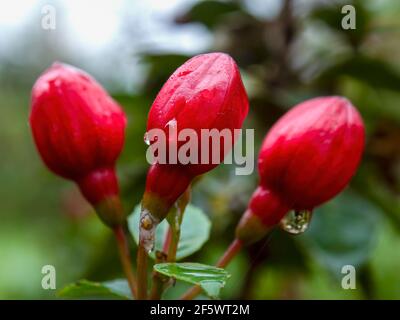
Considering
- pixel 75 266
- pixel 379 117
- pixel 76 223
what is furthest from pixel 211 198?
pixel 75 266

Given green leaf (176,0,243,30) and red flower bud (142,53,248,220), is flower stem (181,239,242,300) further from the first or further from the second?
green leaf (176,0,243,30)

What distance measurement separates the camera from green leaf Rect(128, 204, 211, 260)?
89 cm

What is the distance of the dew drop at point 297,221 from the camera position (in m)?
0.82

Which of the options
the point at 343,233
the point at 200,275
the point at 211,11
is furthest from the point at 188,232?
the point at 211,11

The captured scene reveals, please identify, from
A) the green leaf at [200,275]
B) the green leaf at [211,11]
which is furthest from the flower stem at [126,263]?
the green leaf at [211,11]

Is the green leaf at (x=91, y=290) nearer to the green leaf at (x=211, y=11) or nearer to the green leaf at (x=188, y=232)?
the green leaf at (x=188, y=232)

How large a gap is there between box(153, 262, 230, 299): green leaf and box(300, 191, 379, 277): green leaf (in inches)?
23.1

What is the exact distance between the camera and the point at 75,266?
2.04 m

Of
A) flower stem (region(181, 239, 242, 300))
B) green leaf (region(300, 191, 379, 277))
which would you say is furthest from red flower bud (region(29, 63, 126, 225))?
green leaf (region(300, 191, 379, 277))

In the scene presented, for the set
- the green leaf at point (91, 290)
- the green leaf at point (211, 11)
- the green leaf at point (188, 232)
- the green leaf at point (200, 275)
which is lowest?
the green leaf at point (91, 290)

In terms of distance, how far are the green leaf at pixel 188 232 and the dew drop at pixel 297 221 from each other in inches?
4.5

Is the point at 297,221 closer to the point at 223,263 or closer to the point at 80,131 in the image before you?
the point at 223,263

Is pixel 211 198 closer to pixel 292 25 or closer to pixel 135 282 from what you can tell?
pixel 292 25
